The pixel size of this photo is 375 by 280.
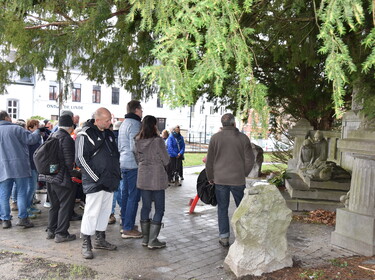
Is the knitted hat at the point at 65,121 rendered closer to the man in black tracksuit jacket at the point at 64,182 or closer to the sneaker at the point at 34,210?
the man in black tracksuit jacket at the point at 64,182

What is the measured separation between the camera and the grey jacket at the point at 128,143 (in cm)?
569

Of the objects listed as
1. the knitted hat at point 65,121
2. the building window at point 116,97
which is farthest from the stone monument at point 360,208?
the building window at point 116,97

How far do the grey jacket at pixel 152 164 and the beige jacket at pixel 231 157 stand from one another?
0.77 metres

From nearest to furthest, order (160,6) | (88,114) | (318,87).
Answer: (160,6) → (318,87) → (88,114)

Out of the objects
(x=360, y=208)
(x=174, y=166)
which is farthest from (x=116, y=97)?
(x=360, y=208)

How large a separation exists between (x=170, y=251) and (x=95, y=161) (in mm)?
1616

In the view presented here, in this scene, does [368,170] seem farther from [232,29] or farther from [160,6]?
[160,6]

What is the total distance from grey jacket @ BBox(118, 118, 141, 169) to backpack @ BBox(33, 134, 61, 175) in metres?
0.93

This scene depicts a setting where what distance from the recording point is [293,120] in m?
14.4

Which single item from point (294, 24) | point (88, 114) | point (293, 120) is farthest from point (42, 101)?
point (294, 24)

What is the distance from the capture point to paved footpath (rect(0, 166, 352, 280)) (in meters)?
4.50

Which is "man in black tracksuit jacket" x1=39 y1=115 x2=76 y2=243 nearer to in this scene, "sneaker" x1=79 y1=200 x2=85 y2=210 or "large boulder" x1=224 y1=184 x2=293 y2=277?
"sneaker" x1=79 y1=200 x2=85 y2=210

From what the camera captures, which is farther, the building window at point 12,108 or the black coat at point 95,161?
the building window at point 12,108

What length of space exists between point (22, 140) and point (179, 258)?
11.1ft
